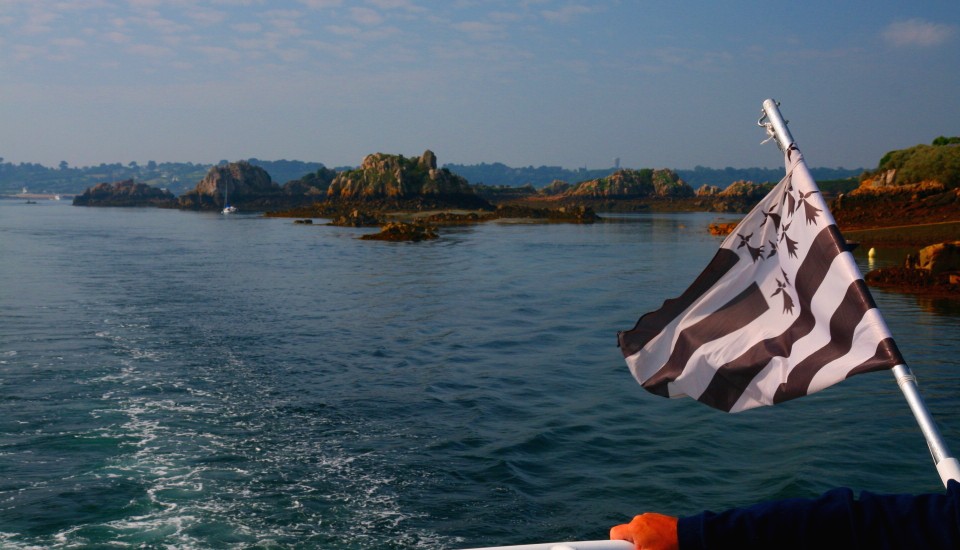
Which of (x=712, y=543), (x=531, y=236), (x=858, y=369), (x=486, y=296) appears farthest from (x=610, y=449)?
(x=531, y=236)

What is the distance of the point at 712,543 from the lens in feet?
9.79

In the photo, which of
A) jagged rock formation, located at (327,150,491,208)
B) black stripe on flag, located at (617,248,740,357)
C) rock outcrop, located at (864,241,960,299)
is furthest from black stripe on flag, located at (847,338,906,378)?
jagged rock formation, located at (327,150,491,208)

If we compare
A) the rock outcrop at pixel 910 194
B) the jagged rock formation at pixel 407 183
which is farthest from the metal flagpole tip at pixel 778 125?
the jagged rock formation at pixel 407 183

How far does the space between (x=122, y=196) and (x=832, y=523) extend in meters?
201

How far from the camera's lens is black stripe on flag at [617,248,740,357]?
18.5ft

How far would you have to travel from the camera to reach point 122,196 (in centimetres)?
18512

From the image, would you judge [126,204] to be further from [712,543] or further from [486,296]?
[712,543]

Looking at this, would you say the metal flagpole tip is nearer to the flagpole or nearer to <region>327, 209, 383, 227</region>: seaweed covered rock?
the flagpole

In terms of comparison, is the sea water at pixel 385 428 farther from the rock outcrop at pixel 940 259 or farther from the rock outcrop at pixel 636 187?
the rock outcrop at pixel 636 187

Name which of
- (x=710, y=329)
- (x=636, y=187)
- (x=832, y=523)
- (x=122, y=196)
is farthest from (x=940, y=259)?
(x=122, y=196)

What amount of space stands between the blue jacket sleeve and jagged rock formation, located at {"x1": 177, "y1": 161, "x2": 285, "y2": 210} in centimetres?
15093

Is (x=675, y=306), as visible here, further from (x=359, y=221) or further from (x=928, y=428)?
(x=359, y=221)

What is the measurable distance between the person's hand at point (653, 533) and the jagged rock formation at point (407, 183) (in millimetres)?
106412

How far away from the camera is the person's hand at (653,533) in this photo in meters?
3.02
